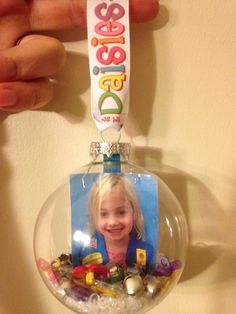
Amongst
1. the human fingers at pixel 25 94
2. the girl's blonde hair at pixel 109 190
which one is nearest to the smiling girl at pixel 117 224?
the girl's blonde hair at pixel 109 190

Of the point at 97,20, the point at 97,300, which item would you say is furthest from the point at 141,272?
the point at 97,20

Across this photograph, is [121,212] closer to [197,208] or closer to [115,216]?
[115,216]

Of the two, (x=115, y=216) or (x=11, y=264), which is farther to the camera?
(x=11, y=264)

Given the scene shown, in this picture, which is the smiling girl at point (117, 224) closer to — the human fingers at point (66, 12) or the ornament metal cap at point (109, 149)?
the ornament metal cap at point (109, 149)

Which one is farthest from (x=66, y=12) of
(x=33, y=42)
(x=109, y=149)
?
(x=109, y=149)

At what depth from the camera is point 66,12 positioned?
0.44 m

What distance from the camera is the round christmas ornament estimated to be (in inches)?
15.2

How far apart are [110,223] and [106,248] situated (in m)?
0.03

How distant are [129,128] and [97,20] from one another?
0.14 m

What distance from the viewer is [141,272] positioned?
39cm

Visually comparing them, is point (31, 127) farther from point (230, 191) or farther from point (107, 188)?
point (230, 191)

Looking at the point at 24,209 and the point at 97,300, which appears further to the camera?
the point at 24,209

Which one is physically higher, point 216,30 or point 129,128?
point 216,30

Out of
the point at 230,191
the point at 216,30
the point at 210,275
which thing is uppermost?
the point at 216,30
